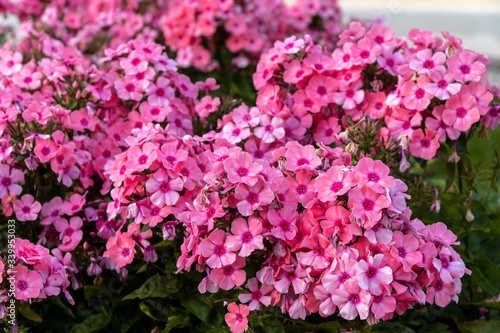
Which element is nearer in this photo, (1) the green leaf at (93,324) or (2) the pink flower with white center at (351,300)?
(2) the pink flower with white center at (351,300)

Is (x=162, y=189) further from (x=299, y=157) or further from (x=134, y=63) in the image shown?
(x=134, y=63)

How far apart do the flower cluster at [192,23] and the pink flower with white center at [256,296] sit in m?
2.35

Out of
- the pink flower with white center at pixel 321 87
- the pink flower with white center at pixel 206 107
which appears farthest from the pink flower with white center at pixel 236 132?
the pink flower with white center at pixel 321 87

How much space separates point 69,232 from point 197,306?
0.56 meters

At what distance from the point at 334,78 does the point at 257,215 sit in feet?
2.76

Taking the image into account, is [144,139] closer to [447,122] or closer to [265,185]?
[265,185]

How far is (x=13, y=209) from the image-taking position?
2080mm

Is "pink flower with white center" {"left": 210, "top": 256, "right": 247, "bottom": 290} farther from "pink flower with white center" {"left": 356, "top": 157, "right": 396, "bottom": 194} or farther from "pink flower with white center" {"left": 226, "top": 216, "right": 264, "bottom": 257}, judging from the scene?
"pink flower with white center" {"left": 356, "top": 157, "right": 396, "bottom": 194}

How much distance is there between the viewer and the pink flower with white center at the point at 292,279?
1.68 meters

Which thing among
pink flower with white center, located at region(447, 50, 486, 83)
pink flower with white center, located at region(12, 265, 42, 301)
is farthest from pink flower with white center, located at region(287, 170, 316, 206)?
pink flower with white center, located at region(12, 265, 42, 301)

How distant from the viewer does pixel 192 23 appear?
382cm

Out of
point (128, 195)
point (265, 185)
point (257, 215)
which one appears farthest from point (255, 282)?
point (128, 195)

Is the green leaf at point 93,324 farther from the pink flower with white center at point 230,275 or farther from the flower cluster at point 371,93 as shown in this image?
the flower cluster at point 371,93

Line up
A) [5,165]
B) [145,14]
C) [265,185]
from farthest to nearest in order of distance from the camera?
[145,14]
[5,165]
[265,185]
